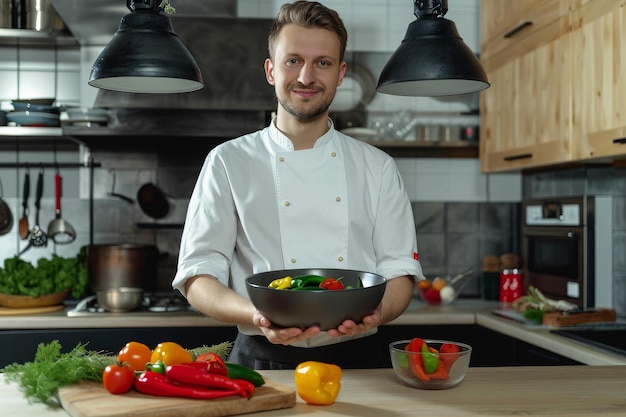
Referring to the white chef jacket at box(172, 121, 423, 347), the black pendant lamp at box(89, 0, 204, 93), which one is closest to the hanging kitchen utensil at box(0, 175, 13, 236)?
Result: the white chef jacket at box(172, 121, 423, 347)

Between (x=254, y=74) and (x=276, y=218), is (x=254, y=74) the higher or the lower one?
the higher one

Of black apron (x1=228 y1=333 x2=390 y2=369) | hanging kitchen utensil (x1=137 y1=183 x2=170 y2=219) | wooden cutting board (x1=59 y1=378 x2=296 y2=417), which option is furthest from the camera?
hanging kitchen utensil (x1=137 y1=183 x2=170 y2=219)

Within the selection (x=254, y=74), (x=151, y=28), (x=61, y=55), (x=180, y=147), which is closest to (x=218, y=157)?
(x=151, y=28)

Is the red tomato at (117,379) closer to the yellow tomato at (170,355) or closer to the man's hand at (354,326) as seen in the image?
the yellow tomato at (170,355)

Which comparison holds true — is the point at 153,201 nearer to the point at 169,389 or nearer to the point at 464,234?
the point at 464,234

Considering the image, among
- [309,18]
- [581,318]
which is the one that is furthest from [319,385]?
[581,318]

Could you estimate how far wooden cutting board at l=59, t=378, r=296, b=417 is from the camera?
121 centimetres

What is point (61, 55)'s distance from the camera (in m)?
3.52

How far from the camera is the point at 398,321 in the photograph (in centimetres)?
300

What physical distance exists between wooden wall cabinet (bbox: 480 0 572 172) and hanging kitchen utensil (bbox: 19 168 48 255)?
78.6 inches

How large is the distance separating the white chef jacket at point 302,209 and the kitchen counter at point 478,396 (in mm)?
390

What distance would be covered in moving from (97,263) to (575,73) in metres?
2.00

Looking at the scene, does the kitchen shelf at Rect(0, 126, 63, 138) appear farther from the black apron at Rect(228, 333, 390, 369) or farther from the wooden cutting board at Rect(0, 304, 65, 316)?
the black apron at Rect(228, 333, 390, 369)

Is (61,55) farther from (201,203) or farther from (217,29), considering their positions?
(201,203)
